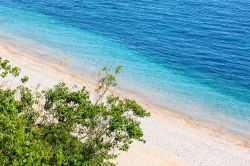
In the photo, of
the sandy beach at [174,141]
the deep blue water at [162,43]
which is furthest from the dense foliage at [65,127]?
the deep blue water at [162,43]

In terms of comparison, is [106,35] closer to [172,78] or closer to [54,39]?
[54,39]

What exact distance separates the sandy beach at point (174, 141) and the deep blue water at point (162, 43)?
Answer: 281 centimetres

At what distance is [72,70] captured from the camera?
62.9 m

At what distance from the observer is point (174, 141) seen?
47375 mm

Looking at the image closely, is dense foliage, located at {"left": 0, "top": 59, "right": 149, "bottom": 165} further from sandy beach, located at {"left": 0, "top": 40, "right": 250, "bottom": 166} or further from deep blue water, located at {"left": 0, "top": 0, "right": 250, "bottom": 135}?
deep blue water, located at {"left": 0, "top": 0, "right": 250, "bottom": 135}

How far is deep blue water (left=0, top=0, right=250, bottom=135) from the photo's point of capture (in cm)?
5953

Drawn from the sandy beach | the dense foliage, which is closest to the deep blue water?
the sandy beach

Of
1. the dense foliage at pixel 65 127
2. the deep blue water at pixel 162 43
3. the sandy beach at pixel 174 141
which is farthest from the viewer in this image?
the deep blue water at pixel 162 43

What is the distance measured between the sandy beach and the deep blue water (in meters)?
2.81

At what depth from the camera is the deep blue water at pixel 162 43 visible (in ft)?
195

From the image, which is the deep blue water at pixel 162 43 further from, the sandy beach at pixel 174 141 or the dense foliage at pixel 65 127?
the dense foliage at pixel 65 127

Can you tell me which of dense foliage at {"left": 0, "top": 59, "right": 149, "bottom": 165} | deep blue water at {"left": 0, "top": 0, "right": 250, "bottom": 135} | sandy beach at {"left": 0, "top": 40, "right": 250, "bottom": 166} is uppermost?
dense foliage at {"left": 0, "top": 59, "right": 149, "bottom": 165}

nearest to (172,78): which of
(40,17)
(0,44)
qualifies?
(0,44)

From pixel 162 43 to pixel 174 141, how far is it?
1280 inches
